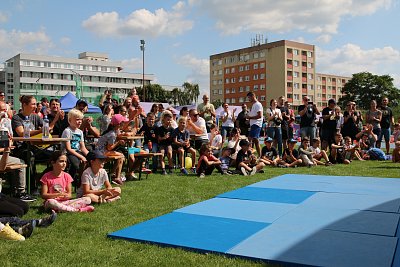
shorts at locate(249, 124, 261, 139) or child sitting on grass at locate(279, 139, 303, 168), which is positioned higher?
shorts at locate(249, 124, 261, 139)

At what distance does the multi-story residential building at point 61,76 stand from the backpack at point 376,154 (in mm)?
80669

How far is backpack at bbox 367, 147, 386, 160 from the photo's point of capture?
46.4 ft

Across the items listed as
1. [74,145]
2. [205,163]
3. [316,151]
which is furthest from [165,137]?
[316,151]

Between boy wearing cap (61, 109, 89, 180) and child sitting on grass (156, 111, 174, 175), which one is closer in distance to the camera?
boy wearing cap (61, 109, 89, 180)

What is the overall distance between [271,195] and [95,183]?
3010mm

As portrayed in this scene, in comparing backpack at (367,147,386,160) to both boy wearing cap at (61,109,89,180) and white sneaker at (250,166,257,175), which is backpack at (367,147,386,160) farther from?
boy wearing cap at (61,109,89,180)

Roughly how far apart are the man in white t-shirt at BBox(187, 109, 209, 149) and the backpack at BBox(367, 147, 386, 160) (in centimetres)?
622

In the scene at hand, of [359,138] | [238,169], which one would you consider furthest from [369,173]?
[359,138]

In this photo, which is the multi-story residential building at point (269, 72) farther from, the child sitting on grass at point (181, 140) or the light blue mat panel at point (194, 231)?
the light blue mat panel at point (194, 231)

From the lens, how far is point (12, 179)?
6785 millimetres

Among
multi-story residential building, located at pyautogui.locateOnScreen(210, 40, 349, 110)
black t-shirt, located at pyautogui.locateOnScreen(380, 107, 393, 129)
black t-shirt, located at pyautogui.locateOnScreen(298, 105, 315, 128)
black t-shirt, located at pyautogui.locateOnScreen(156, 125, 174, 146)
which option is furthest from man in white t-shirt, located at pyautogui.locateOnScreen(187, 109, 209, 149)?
multi-story residential building, located at pyautogui.locateOnScreen(210, 40, 349, 110)

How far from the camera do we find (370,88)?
90.2 meters

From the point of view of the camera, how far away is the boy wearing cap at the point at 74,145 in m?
7.28

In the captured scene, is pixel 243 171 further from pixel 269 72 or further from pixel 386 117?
pixel 269 72
